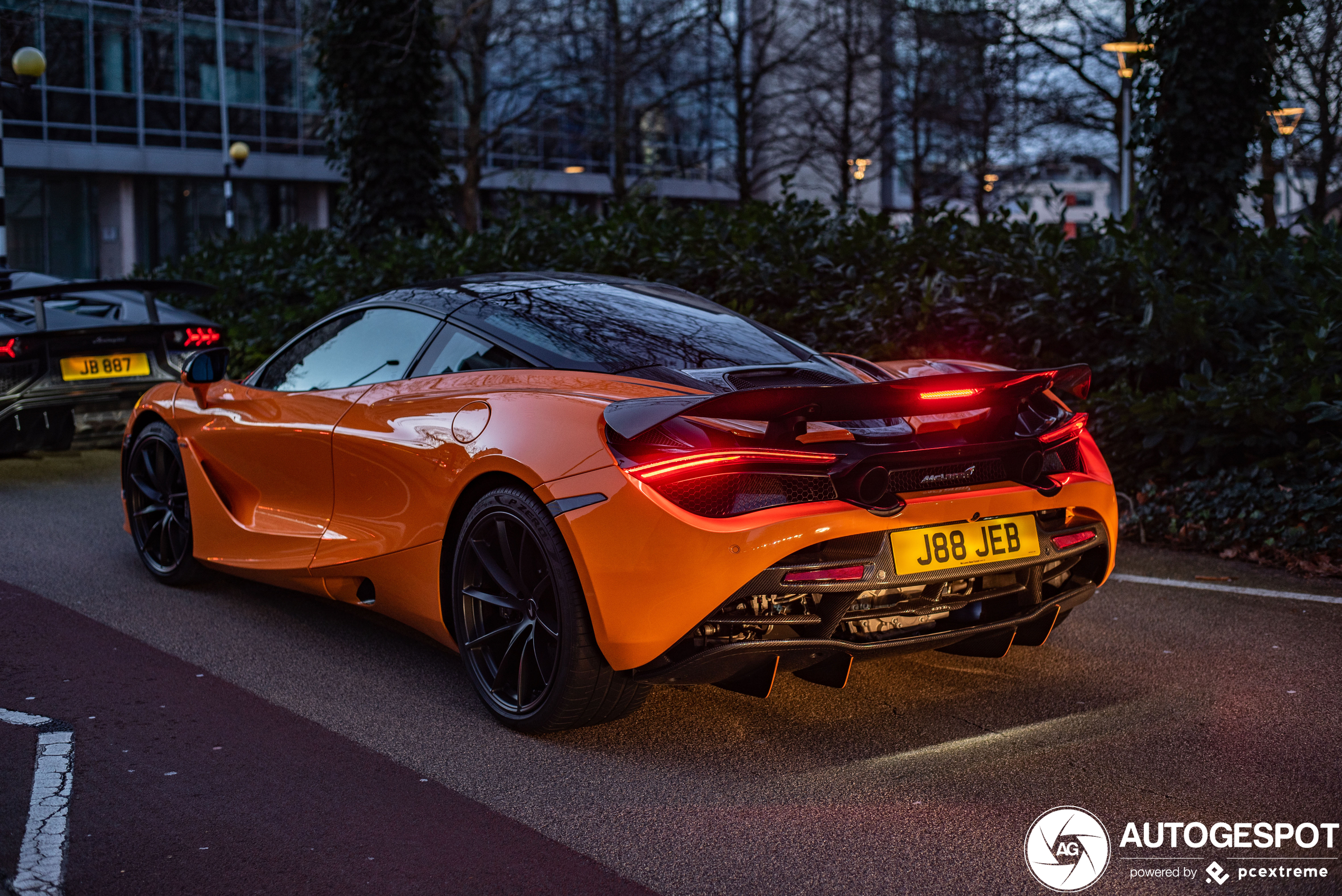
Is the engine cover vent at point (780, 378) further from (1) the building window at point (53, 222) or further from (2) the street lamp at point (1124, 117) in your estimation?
(1) the building window at point (53, 222)

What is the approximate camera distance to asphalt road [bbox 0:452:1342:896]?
10.1ft

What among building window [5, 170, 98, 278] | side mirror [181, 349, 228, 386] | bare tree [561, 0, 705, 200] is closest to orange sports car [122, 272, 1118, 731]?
side mirror [181, 349, 228, 386]

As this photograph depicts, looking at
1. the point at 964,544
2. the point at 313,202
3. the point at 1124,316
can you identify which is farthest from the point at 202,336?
the point at 313,202

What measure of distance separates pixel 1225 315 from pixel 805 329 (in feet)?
8.64

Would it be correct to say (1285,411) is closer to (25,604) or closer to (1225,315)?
(1225,315)

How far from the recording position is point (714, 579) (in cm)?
346

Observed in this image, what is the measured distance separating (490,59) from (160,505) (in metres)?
24.2

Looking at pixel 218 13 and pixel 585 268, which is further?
pixel 218 13

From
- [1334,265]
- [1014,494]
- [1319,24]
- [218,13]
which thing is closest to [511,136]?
[218,13]

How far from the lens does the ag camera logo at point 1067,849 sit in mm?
3006

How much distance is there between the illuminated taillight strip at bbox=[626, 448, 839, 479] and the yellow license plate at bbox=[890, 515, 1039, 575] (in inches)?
14.3

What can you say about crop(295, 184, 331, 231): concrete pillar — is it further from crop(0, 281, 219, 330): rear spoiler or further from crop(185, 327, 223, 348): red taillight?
crop(0, 281, 219, 330): rear spoiler

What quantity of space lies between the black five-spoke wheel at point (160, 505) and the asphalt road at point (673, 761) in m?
0.52

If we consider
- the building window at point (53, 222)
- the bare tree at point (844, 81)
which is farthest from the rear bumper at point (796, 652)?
the building window at point (53, 222)
